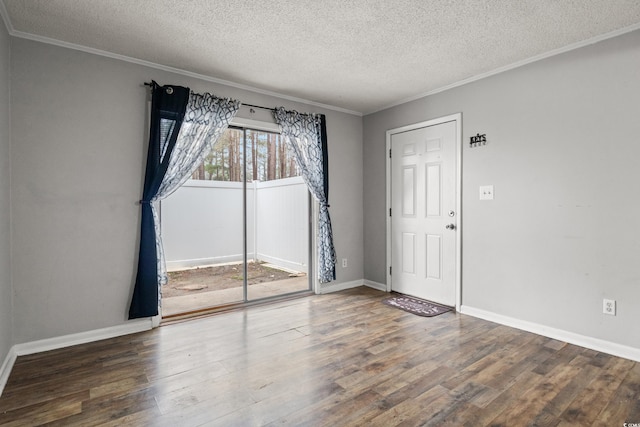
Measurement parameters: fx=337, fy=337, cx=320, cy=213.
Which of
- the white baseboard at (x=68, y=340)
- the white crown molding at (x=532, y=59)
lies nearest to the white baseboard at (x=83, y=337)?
the white baseboard at (x=68, y=340)

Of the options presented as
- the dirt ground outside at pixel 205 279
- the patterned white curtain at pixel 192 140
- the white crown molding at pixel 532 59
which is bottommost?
the dirt ground outside at pixel 205 279

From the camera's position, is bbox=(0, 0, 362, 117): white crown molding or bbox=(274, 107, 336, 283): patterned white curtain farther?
bbox=(274, 107, 336, 283): patterned white curtain

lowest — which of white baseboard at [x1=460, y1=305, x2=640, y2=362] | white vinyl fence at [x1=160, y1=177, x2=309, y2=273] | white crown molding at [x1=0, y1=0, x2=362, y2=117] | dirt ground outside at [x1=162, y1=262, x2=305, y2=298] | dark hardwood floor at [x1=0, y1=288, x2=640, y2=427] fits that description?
dark hardwood floor at [x1=0, y1=288, x2=640, y2=427]

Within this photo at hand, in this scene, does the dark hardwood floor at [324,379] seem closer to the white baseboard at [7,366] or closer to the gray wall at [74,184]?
the white baseboard at [7,366]

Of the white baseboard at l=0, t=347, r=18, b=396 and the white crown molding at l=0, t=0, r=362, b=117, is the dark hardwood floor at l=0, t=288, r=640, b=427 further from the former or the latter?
the white crown molding at l=0, t=0, r=362, b=117

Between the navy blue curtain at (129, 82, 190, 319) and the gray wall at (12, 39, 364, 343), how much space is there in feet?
0.30

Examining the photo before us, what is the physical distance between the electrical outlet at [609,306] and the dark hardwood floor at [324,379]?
35 cm

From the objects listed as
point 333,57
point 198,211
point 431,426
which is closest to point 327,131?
point 333,57

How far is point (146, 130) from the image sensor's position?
10.6ft

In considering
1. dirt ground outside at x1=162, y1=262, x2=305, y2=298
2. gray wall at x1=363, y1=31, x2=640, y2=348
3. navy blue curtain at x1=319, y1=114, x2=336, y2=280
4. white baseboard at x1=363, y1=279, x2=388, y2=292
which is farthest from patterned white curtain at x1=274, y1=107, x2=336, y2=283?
gray wall at x1=363, y1=31, x2=640, y2=348

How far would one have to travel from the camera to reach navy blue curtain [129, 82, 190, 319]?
3146mm

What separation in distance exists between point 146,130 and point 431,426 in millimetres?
3295

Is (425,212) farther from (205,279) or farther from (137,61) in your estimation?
(137,61)

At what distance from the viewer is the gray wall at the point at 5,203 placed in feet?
7.76
